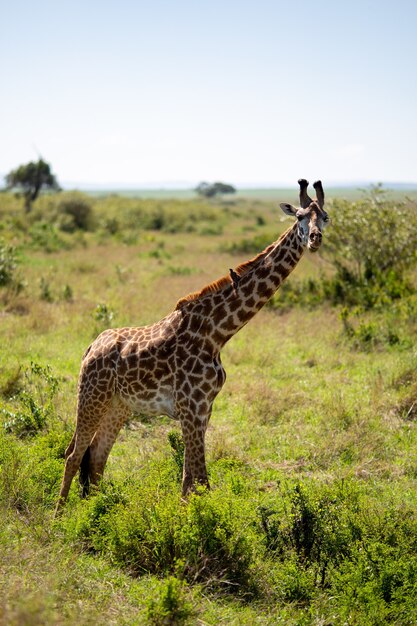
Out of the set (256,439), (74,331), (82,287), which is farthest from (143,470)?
(82,287)

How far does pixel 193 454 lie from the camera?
5.96 m

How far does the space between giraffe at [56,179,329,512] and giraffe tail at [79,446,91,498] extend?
1 centimetres

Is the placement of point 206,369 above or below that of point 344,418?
above

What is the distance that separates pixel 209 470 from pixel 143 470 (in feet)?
2.24

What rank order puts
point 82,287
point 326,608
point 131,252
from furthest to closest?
point 131,252 < point 82,287 < point 326,608

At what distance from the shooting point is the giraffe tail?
6.52 meters

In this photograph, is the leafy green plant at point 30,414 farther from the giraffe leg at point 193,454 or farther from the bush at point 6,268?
the bush at point 6,268

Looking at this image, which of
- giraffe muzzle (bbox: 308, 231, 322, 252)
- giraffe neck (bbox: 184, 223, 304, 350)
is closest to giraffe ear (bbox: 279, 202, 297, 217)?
giraffe neck (bbox: 184, 223, 304, 350)

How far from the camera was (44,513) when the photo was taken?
596cm

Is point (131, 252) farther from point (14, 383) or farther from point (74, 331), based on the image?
point (14, 383)

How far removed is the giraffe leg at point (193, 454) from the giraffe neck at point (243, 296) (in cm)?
72

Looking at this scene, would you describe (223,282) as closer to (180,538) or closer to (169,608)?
(180,538)

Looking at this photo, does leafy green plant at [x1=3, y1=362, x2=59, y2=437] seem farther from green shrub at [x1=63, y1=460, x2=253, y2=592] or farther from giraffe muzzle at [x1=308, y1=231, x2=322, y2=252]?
giraffe muzzle at [x1=308, y1=231, x2=322, y2=252]

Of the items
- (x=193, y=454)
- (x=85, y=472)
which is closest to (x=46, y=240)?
(x=85, y=472)
